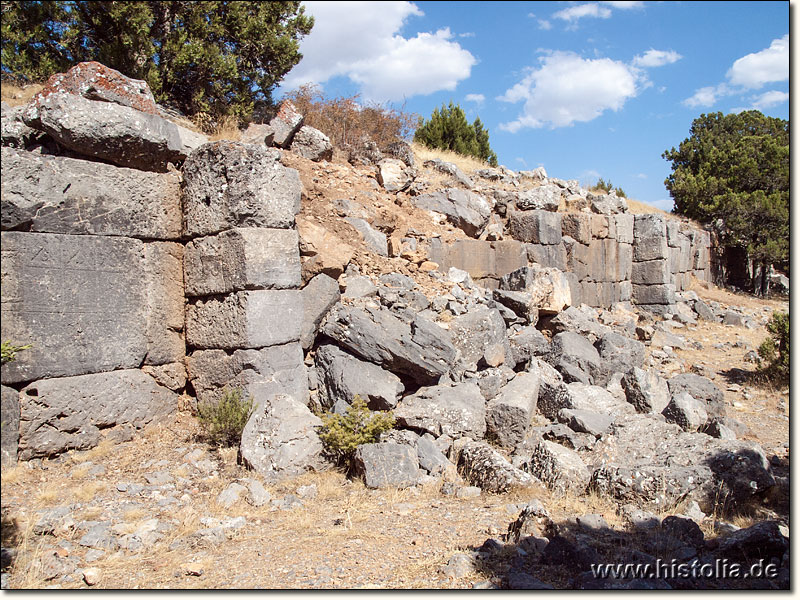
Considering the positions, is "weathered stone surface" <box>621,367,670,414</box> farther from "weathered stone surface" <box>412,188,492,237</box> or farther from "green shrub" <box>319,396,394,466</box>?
"weathered stone surface" <box>412,188,492,237</box>

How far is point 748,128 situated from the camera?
26734 millimetres

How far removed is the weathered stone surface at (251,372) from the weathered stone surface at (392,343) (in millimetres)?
577

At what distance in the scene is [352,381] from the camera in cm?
675

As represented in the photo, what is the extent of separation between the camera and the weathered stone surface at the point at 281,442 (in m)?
5.66

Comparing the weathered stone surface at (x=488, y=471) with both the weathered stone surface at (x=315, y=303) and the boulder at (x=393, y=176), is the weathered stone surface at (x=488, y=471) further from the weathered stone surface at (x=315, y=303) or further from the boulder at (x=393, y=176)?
the boulder at (x=393, y=176)

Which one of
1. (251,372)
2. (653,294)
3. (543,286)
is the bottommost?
(251,372)

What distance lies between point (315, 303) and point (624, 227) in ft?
35.8

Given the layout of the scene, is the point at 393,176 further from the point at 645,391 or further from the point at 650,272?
the point at 650,272

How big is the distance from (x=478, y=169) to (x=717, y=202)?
35.9ft

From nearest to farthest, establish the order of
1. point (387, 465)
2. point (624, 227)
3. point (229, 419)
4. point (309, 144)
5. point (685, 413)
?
1. point (387, 465)
2. point (229, 419)
3. point (685, 413)
4. point (309, 144)
5. point (624, 227)

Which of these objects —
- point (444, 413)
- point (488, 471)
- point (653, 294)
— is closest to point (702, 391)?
point (444, 413)

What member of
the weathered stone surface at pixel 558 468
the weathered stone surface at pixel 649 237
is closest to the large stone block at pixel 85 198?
the weathered stone surface at pixel 558 468

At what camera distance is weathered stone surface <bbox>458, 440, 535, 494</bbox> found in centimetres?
550

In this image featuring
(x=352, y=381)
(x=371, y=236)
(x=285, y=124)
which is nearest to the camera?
(x=352, y=381)
